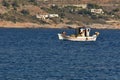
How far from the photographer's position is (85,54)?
304 ft

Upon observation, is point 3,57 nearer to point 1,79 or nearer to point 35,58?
point 35,58

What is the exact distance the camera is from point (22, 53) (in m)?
91.7

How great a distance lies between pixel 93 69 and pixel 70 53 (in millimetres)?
23966

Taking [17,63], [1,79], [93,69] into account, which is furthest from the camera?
[17,63]

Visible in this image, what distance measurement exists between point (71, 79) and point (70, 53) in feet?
104

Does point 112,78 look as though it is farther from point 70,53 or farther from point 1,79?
point 70,53

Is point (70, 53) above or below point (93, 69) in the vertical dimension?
below

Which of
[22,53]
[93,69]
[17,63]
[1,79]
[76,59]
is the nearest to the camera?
[1,79]

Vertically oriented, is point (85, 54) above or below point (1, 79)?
below

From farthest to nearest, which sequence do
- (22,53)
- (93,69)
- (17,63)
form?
(22,53)
(17,63)
(93,69)

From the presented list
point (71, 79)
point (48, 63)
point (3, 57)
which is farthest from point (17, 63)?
point (71, 79)

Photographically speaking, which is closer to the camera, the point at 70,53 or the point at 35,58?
the point at 35,58

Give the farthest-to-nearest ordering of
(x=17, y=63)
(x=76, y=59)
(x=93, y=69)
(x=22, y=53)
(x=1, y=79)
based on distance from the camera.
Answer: (x=22, y=53) → (x=76, y=59) → (x=17, y=63) → (x=93, y=69) → (x=1, y=79)

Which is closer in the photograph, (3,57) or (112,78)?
(112,78)
